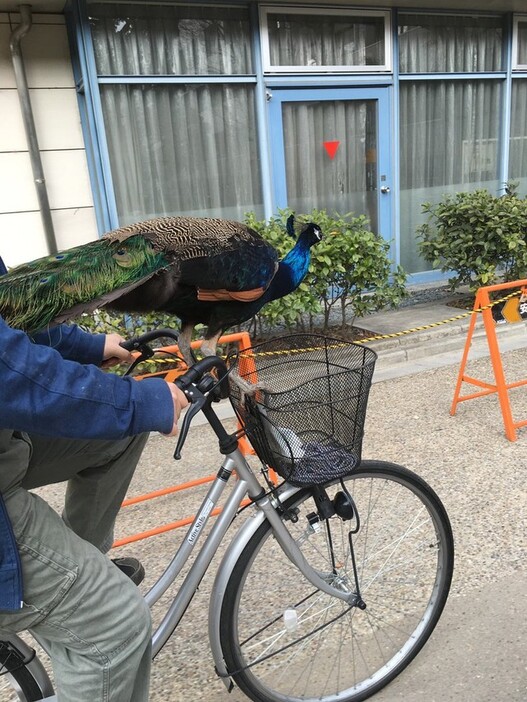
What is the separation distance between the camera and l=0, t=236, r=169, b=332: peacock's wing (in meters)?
1.60

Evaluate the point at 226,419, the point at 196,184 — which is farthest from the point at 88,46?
the point at 226,419

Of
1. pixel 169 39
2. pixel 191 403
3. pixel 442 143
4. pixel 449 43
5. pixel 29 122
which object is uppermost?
pixel 449 43

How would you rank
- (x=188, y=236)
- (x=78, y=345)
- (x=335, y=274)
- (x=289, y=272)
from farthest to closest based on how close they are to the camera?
(x=335, y=274) < (x=289, y=272) < (x=188, y=236) < (x=78, y=345)

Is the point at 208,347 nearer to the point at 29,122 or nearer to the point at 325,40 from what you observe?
the point at 29,122

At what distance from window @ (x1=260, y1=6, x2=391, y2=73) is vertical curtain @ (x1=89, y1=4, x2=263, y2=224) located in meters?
0.36

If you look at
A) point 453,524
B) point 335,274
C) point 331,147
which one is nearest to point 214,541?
point 453,524

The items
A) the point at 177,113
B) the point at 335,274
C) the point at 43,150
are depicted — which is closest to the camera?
the point at 335,274

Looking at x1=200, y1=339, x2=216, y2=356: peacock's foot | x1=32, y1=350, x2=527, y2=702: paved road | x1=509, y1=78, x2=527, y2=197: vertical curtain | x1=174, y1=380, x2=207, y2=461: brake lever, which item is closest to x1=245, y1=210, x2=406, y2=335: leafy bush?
x1=32, y1=350, x2=527, y2=702: paved road

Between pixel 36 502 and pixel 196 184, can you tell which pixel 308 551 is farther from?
pixel 196 184

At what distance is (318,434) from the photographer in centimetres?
171

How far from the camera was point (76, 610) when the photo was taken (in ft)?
4.49

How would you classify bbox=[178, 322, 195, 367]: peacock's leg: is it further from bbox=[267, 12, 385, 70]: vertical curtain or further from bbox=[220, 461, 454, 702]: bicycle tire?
bbox=[267, 12, 385, 70]: vertical curtain

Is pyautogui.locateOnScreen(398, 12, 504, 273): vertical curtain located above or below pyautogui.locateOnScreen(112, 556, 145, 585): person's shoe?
above

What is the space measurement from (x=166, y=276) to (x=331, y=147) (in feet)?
19.4
